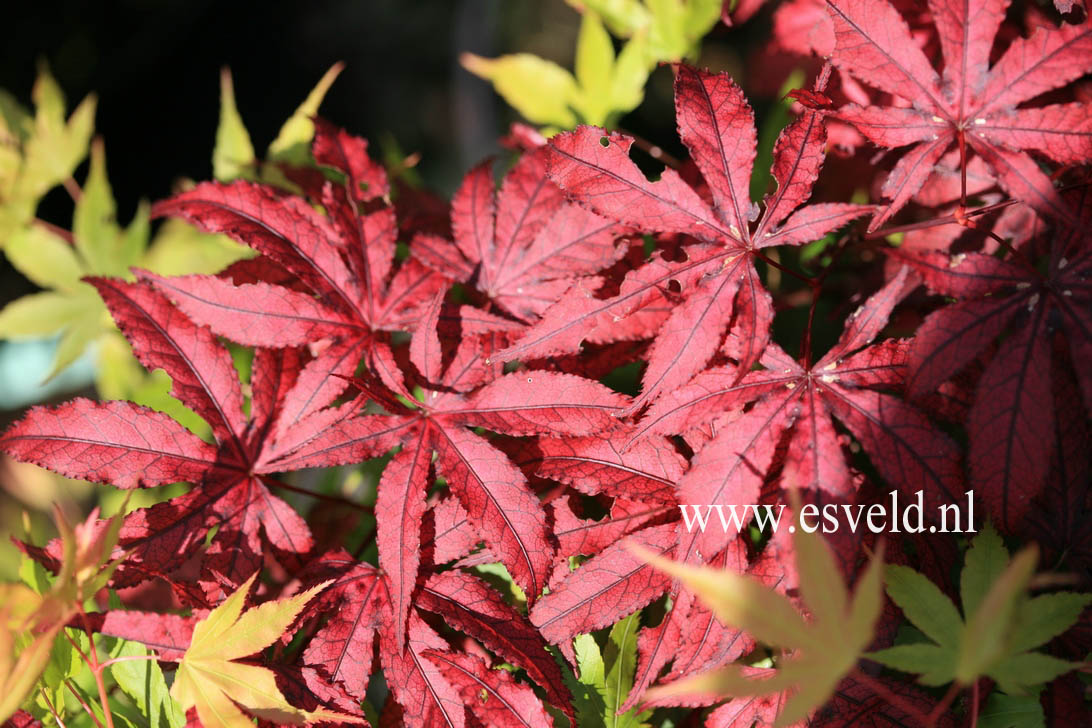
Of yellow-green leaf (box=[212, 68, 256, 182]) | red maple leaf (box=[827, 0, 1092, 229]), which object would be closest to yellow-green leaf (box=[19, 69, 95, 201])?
yellow-green leaf (box=[212, 68, 256, 182])

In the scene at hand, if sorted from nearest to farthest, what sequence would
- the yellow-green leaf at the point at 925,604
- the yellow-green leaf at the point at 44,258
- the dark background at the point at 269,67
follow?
the yellow-green leaf at the point at 925,604, the yellow-green leaf at the point at 44,258, the dark background at the point at 269,67

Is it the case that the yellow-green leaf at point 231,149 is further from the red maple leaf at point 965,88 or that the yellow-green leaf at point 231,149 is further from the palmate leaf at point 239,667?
the red maple leaf at point 965,88

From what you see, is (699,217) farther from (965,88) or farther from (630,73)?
(630,73)

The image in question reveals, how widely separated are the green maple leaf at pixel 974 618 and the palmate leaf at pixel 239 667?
0.42 meters

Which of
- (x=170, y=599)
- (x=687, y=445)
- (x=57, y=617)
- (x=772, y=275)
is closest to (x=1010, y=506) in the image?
(x=687, y=445)

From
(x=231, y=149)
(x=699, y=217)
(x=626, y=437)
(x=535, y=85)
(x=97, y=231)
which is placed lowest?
(x=626, y=437)

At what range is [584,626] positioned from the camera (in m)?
0.63

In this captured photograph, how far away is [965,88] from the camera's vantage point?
64 centimetres

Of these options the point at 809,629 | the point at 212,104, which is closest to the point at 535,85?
Answer: the point at 809,629

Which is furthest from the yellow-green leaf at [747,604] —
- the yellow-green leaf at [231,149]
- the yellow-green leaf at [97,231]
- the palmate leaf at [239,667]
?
the yellow-green leaf at [97,231]

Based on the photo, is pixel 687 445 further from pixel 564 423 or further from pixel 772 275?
pixel 772 275

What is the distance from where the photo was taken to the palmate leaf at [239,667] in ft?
1.92

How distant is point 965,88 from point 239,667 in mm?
747

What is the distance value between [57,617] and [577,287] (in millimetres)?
457
